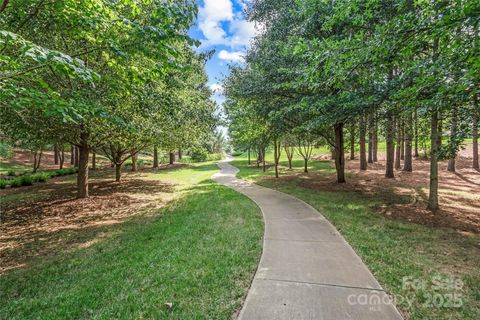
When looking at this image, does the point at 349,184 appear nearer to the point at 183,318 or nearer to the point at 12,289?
the point at 183,318

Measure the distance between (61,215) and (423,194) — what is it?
12762mm

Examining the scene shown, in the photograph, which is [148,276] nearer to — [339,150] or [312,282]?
[312,282]

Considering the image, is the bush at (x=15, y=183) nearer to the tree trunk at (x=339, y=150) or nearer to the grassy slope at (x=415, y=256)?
the grassy slope at (x=415, y=256)

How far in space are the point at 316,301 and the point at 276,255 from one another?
1.29 metres

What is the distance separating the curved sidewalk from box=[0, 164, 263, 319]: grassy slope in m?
0.27

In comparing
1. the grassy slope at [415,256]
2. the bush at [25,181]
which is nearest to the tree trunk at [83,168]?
the bush at [25,181]

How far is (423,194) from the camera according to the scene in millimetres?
9109

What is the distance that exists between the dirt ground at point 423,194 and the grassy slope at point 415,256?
2.76 ft

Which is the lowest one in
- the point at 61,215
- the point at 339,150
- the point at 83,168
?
the point at 61,215

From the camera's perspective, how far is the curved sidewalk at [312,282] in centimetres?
270

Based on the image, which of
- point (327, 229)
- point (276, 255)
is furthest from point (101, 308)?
point (327, 229)

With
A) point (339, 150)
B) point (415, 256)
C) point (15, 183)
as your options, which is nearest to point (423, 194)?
point (339, 150)

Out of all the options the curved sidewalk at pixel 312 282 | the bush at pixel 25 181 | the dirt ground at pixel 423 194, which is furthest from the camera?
the bush at pixel 25 181

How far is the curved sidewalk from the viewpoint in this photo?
2.70 metres
